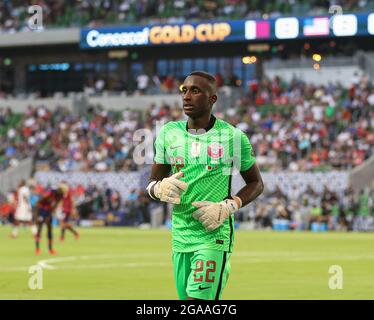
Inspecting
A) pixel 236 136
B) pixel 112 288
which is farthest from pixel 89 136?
pixel 236 136

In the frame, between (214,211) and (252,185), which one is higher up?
(252,185)

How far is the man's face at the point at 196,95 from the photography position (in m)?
8.53

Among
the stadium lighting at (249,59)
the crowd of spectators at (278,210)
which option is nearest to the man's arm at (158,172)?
the crowd of spectators at (278,210)

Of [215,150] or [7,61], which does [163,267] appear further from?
[7,61]

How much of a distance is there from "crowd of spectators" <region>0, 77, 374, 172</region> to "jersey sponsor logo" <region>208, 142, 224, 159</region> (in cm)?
3670

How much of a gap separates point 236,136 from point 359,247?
22.9m

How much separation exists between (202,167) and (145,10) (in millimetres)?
54033

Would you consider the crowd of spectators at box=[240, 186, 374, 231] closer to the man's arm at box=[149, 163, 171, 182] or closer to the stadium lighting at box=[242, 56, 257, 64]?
the stadium lighting at box=[242, 56, 257, 64]

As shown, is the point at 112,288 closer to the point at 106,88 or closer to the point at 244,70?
the point at 244,70

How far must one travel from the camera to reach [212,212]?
27.7ft

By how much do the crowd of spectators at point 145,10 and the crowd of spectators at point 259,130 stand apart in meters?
4.13

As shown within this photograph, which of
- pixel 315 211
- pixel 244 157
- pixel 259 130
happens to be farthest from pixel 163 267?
pixel 259 130

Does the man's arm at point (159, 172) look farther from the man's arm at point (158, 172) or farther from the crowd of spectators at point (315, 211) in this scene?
the crowd of spectators at point (315, 211)

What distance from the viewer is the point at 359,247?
3108 cm
